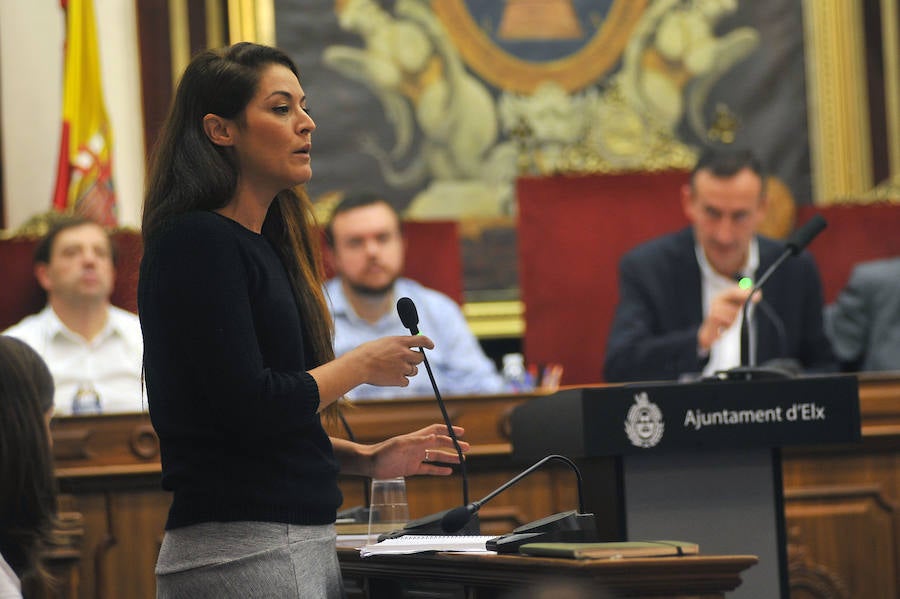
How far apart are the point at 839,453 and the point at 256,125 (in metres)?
2.45

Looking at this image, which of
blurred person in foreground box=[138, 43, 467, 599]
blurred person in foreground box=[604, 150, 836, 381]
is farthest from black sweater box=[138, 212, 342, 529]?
blurred person in foreground box=[604, 150, 836, 381]

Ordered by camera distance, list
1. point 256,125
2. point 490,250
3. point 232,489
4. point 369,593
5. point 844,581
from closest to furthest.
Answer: point 232,489 < point 256,125 < point 369,593 < point 844,581 < point 490,250

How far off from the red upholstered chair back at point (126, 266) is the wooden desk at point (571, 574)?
319cm

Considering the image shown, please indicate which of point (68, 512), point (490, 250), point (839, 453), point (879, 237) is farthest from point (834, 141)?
point (68, 512)

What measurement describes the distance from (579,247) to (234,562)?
3577 mm

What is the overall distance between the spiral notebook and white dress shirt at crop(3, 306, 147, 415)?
8.93 feet

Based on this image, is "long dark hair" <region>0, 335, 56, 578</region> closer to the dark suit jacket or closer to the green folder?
the green folder

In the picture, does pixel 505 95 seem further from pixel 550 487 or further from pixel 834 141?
pixel 550 487

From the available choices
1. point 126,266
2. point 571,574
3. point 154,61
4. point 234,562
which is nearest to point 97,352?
point 126,266

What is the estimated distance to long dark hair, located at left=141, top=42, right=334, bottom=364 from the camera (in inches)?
78.2

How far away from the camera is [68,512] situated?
12.5ft

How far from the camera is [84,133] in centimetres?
557

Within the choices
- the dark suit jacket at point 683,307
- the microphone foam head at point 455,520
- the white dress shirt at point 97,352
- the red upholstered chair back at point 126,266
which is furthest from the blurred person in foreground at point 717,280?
the microphone foam head at point 455,520

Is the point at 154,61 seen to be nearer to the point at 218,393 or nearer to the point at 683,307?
the point at 683,307
